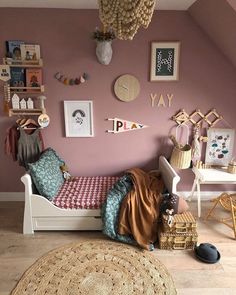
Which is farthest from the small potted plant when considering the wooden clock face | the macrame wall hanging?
the macrame wall hanging

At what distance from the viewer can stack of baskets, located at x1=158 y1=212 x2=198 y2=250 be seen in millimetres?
2391

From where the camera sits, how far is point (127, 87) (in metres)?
2.94

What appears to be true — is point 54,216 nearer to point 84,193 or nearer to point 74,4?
point 84,193

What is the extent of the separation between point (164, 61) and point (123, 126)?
0.86 m

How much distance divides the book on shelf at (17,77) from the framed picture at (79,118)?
525 millimetres

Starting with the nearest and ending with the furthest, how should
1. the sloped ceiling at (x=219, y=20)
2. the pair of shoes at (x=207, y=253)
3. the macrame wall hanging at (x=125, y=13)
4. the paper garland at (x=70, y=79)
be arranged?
the macrame wall hanging at (x=125, y=13) < the sloped ceiling at (x=219, y=20) < the pair of shoes at (x=207, y=253) < the paper garland at (x=70, y=79)

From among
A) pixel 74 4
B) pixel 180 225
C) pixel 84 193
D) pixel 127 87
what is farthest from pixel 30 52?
pixel 180 225

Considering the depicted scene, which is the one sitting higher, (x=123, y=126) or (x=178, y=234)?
(x=123, y=126)

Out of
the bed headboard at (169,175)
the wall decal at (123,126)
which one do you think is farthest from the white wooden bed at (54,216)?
the wall decal at (123,126)

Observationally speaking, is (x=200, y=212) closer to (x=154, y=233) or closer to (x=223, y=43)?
(x=154, y=233)

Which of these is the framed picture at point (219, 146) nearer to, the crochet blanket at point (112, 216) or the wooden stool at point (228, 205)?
the wooden stool at point (228, 205)

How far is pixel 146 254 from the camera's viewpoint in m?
2.36

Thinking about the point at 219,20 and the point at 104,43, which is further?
the point at 104,43

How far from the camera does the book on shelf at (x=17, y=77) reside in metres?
2.83
